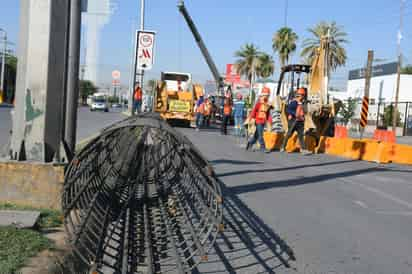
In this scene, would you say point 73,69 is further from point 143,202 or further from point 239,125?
point 239,125

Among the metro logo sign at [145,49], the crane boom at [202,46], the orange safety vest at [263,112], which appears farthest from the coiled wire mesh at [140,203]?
the crane boom at [202,46]

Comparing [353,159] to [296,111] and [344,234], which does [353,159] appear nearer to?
[296,111]

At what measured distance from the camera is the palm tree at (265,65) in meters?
84.8

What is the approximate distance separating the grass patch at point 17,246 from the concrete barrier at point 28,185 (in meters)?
1.09

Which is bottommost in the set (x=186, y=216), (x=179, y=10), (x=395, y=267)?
(x=395, y=267)

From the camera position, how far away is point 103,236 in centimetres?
496

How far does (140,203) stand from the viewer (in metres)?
6.62

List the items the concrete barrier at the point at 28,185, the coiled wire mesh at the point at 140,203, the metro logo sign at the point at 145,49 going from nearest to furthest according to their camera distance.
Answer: the coiled wire mesh at the point at 140,203 < the concrete barrier at the point at 28,185 < the metro logo sign at the point at 145,49

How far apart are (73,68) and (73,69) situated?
1cm

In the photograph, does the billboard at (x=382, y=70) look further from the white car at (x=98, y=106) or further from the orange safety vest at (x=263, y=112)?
the orange safety vest at (x=263, y=112)

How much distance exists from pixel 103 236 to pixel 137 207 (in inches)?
61.0

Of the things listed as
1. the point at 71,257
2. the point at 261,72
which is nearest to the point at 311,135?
the point at 71,257

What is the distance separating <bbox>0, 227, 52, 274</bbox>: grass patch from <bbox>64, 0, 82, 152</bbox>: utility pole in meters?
2.84

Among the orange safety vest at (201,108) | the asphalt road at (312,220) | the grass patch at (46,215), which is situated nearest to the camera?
the asphalt road at (312,220)
